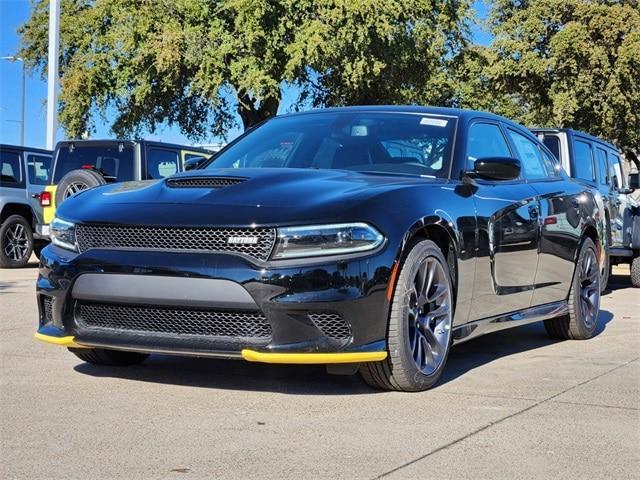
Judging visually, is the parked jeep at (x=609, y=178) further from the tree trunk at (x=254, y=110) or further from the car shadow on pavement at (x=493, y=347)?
the tree trunk at (x=254, y=110)

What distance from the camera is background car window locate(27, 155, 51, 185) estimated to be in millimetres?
15258

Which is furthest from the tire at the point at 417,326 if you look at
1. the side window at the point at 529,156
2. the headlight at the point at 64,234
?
the side window at the point at 529,156

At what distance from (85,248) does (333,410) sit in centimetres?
151

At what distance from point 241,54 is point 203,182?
18.1 metres

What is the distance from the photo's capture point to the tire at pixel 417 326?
470 centimetres

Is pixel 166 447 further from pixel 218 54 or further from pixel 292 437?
pixel 218 54

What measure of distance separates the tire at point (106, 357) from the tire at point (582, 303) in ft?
11.0

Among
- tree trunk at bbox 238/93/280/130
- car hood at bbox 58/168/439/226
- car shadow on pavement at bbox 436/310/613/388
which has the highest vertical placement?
tree trunk at bbox 238/93/280/130

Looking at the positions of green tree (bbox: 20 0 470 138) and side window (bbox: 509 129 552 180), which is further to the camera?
green tree (bbox: 20 0 470 138)

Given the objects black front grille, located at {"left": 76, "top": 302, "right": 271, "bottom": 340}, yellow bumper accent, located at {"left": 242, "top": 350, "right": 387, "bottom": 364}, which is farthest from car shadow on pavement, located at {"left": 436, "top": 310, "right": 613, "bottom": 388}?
black front grille, located at {"left": 76, "top": 302, "right": 271, "bottom": 340}

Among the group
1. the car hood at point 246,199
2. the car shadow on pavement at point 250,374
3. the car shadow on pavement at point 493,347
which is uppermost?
the car hood at point 246,199

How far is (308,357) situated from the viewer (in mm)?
4449

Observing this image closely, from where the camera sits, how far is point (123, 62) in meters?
24.6

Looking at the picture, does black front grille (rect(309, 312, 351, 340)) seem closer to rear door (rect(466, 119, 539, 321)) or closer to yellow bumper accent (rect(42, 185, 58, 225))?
rear door (rect(466, 119, 539, 321))
